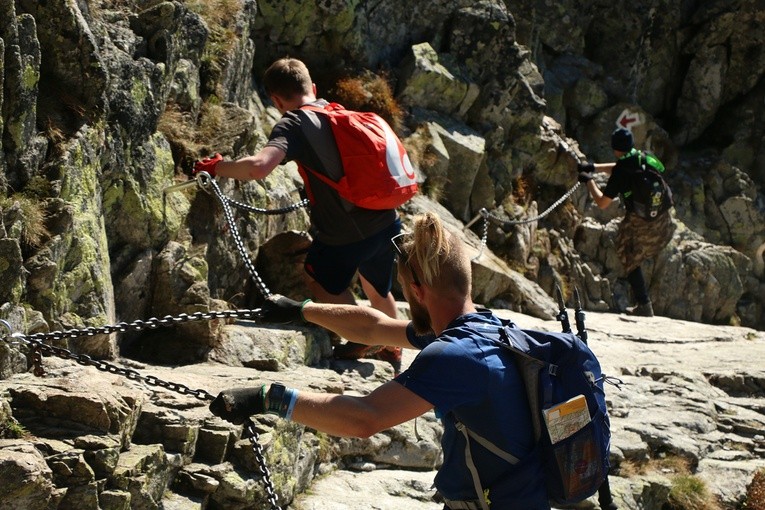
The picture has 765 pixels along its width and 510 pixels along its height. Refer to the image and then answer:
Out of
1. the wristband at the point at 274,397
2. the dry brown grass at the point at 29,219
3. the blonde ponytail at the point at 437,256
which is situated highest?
the blonde ponytail at the point at 437,256

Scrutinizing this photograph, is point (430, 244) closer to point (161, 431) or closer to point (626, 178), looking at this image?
point (161, 431)

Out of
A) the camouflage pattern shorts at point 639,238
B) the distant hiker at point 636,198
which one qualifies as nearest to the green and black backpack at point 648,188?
the distant hiker at point 636,198

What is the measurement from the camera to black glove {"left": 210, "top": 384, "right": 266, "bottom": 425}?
184 inches

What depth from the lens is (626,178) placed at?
15.8 metres

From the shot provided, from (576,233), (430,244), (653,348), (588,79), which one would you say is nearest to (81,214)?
(430,244)

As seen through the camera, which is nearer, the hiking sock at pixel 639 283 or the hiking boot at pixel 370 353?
the hiking boot at pixel 370 353

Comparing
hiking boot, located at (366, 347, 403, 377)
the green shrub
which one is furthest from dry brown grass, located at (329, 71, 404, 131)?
the green shrub

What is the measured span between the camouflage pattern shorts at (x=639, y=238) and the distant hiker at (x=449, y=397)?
41.0 feet

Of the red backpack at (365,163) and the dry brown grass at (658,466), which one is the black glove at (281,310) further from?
the dry brown grass at (658,466)

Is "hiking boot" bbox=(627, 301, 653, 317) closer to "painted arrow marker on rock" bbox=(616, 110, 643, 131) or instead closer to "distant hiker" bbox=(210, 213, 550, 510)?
"painted arrow marker on rock" bbox=(616, 110, 643, 131)

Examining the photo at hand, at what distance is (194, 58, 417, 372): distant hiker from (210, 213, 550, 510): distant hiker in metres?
3.70

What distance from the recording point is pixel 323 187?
9016 millimetres

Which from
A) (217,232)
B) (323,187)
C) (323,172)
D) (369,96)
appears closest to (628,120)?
(369,96)

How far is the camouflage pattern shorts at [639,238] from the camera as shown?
55.1 feet
